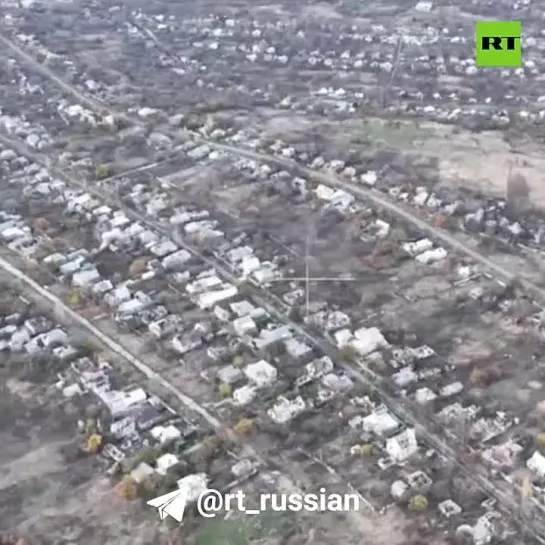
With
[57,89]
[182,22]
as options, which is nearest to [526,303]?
[57,89]

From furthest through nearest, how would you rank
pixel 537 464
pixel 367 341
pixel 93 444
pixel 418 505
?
Result: 1. pixel 367 341
2. pixel 93 444
3. pixel 537 464
4. pixel 418 505

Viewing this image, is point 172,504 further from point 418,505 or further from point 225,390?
point 418,505

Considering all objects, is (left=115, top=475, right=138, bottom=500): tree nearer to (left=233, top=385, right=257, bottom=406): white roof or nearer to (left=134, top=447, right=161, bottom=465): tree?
(left=134, top=447, right=161, bottom=465): tree

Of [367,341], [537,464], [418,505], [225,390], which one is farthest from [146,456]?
[537,464]

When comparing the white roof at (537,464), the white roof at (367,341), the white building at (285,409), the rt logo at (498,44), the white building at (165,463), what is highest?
the white building at (165,463)

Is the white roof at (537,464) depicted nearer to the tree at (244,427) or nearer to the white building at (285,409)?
the white building at (285,409)

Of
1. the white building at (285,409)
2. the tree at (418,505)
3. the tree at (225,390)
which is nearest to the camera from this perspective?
the tree at (418,505)

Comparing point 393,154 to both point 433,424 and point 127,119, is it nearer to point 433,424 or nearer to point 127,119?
point 127,119

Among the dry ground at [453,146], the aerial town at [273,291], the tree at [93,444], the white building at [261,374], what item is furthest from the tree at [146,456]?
the dry ground at [453,146]
